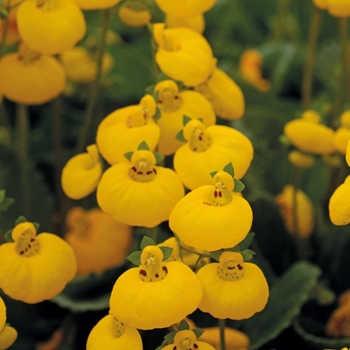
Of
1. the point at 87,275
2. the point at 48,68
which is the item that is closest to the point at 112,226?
the point at 87,275

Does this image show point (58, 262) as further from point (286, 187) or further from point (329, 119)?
point (329, 119)

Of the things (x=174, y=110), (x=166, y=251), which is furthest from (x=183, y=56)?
(x=166, y=251)

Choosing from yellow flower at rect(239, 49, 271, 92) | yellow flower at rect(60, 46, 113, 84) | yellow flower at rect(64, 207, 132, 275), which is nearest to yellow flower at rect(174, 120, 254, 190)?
yellow flower at rect(64, 207, 132, 275)

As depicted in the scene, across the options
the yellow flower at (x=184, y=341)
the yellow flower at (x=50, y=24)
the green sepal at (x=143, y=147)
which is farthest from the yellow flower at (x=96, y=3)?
the yellow flower at (x=184, y=341)

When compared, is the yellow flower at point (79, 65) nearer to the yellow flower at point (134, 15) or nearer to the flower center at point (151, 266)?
the yellow flower at point (134, 15)

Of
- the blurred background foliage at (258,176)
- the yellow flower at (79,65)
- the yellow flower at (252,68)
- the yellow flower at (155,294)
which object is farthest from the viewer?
the yellow flower at (252,68)

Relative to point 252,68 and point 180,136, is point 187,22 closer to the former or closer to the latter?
point 180,136

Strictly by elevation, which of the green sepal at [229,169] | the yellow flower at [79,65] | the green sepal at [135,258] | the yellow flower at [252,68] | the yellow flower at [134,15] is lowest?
the yellow flower at [252,68]
